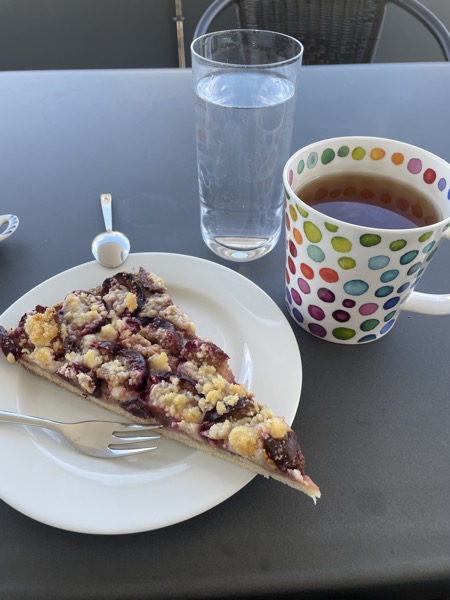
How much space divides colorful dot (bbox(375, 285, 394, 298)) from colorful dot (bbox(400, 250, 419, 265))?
4 cm

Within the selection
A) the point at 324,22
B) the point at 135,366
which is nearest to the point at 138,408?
the point at 135,366

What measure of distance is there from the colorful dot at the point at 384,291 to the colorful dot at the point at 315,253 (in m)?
0.08

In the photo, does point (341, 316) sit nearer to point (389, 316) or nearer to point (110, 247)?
point (389, 316)

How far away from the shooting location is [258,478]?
57 centimetres

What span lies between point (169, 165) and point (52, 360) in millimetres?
566

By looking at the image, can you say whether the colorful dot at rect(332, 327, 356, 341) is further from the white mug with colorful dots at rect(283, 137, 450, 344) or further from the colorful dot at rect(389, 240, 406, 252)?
the colorful dot at rect(389, 240, 406, 252)

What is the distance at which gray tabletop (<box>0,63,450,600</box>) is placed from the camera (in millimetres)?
492

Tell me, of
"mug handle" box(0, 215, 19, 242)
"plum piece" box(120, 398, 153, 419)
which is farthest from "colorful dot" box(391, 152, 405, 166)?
"mug handle" box(0, 215, 19, 242)

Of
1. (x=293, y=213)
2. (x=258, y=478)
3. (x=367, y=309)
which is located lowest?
(x=258, y=478)

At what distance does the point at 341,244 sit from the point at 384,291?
0.09 metres

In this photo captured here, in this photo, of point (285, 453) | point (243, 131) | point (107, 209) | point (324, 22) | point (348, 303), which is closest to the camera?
point (285, 453)

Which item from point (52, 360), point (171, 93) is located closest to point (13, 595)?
point (52, 360)

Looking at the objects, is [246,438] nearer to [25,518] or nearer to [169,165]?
[25,518]

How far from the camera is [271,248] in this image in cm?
87
